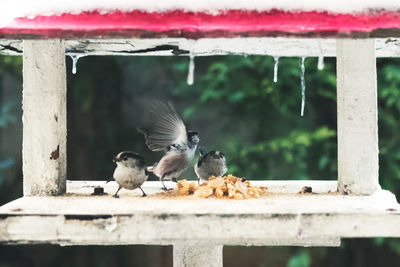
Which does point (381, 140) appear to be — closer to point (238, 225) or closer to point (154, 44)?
point (154, 44)

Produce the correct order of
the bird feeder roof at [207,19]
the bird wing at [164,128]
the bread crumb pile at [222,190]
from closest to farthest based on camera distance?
the bird feeder roof at [207,19] → the bread crumb pile at [222,190] → the bird wing at [164,128]

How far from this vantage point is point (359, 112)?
6.38 feet

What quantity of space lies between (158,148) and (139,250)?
3.45m

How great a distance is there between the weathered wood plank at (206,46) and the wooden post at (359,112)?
5.4 inches

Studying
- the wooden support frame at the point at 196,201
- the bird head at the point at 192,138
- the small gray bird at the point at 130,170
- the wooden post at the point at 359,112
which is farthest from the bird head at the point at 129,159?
the wooden post at the point at 359,112

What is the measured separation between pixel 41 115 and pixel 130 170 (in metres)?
0.36

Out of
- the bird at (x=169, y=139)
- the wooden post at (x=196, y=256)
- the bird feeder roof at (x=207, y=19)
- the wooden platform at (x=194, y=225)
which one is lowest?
the wooden post at (x=196, y=256)

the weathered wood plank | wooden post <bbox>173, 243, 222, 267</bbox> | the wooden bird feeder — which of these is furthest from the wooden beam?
the weathered wood plank

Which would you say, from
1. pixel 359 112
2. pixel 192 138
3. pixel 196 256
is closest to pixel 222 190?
pixel 192 138

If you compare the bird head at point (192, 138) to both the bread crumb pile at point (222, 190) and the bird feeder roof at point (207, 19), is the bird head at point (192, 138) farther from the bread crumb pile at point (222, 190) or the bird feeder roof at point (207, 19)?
the bird feeder roof at point (207, 19)

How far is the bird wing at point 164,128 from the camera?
2053 mm

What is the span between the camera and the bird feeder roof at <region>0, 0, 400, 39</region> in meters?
1.59

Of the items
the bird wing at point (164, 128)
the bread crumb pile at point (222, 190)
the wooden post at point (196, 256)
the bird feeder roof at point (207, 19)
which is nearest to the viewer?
the bird feeder roof at point (207, 19)

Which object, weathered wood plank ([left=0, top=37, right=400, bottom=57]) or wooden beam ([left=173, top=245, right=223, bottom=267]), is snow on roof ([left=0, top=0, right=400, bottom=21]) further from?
wooden beam ([left=173, top=245, right=223, bottom=267])
